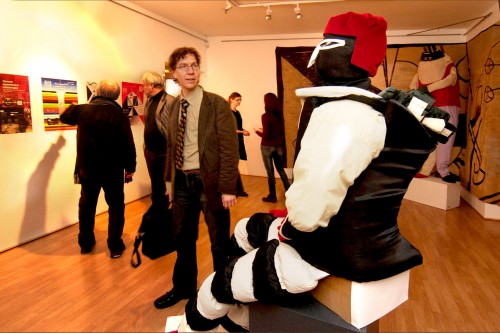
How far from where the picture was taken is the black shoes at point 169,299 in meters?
2.18

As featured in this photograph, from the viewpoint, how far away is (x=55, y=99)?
3.44m

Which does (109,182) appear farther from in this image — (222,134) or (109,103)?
(222,134)

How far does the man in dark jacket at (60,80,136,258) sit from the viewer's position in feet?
9.02

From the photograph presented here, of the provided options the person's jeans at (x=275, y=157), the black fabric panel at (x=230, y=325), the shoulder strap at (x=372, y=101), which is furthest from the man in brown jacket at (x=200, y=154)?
the person's jeans at (x=275, y=157)

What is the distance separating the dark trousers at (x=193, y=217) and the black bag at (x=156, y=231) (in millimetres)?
145

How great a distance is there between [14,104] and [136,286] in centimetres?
190

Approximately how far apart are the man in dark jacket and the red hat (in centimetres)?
208

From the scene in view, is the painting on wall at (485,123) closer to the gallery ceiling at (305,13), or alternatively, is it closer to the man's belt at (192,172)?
the gallery ceiling at (305,13)

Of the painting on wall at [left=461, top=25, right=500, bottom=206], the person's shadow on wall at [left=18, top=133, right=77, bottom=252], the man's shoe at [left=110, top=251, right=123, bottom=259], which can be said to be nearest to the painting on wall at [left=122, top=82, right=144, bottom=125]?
the person's shadow on wall at [left=18, top=133, right=77, bottom=252]

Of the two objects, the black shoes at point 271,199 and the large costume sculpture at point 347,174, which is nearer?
the large costume sculpture at point 347,174

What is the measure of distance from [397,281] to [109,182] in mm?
2290

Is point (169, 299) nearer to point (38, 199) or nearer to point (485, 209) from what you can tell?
point (38, 199)

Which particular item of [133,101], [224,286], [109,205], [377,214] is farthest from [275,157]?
[377,214]

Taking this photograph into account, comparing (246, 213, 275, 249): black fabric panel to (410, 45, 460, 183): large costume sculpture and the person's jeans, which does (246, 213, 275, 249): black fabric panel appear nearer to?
the person's jeans
